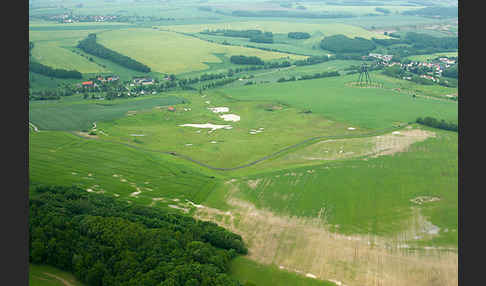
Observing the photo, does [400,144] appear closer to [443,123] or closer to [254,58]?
[443,123]

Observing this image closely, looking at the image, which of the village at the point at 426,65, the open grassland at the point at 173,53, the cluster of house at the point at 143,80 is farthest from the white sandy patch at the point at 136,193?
the village at the point at 426,65

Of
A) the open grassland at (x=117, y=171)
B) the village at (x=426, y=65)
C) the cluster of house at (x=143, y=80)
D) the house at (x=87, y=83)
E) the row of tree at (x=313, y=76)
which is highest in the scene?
the village at (x=426, y=65)

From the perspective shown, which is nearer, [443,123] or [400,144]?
[400,144]

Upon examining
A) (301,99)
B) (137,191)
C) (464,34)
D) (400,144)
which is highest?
(464,34)

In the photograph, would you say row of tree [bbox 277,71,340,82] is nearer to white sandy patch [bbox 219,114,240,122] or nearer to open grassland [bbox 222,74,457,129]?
open grassland [bbox 222,74,457,129]

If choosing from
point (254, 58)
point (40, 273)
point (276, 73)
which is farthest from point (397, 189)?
point (254, 58)

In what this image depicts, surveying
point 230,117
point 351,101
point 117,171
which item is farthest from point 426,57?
point 117,171

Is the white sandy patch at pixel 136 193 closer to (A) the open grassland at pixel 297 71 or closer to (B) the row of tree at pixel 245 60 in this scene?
(A) the open grassland at pixel 297 71

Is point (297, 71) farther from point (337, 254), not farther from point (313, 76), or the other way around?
point (337, 254)
